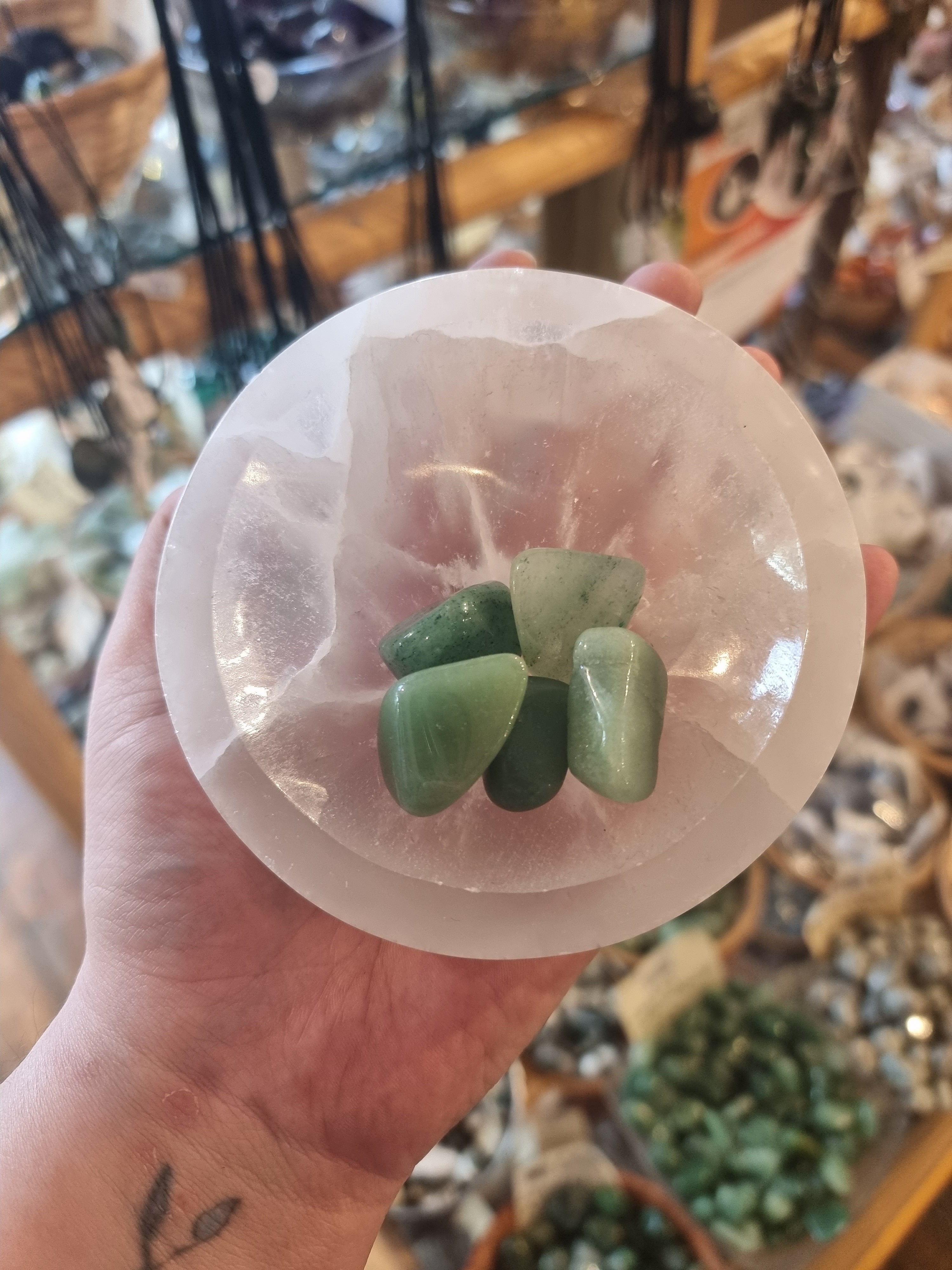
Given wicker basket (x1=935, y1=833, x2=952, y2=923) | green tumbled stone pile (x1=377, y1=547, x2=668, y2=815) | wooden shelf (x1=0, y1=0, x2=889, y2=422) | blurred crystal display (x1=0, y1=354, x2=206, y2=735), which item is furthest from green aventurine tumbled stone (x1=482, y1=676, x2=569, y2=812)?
wicker basket (x1=935, y1=833, x2=952, y2=923)

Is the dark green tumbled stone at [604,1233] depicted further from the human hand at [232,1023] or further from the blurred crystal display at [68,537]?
the blurred crystal display at [68,537]

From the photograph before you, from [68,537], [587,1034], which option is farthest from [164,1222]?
[68,537]

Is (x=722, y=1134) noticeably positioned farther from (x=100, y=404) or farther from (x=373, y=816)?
(x=100, y=404)

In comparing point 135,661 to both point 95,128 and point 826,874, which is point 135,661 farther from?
point 826,874

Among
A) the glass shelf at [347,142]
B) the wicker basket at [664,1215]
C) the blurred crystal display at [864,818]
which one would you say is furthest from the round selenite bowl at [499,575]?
the blurred crystal display at [864,818]

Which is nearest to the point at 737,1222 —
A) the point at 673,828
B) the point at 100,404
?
the point at 673,828
